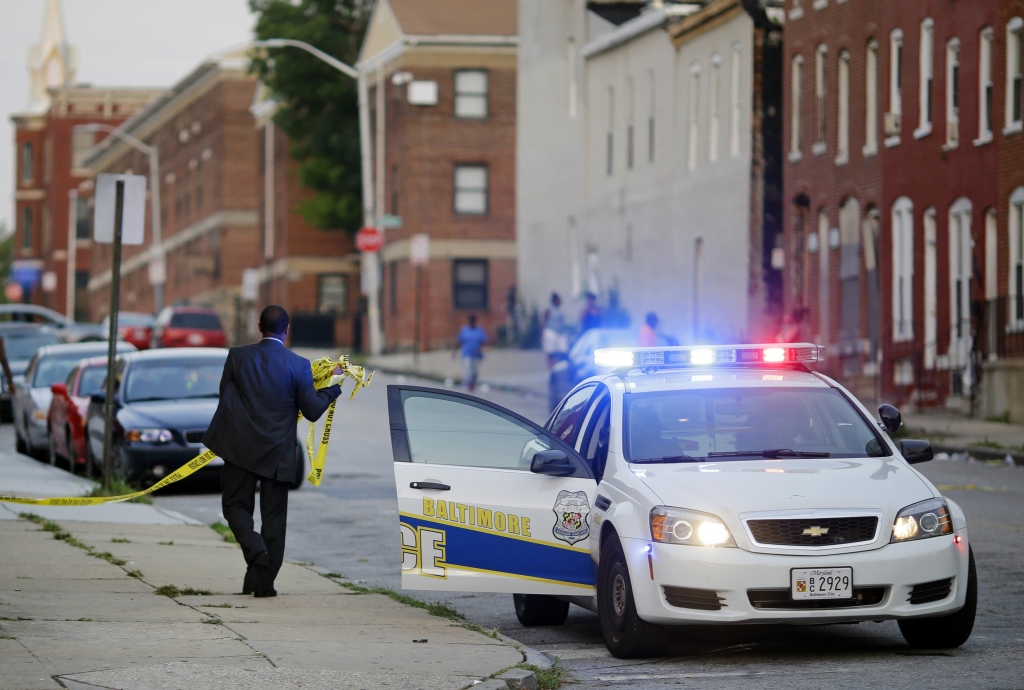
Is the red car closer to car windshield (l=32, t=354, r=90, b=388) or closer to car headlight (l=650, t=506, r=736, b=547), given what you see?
car windshield (l=32, t=354, r=90, b=388)

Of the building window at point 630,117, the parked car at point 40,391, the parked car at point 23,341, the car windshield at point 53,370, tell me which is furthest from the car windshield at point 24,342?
the building window at point 630,117

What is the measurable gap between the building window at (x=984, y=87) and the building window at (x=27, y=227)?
3720 inches

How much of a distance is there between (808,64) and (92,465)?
2250 cm

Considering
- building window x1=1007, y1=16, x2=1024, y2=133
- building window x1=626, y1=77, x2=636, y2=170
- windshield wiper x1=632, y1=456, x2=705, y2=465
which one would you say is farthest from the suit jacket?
building window x1=626, y1=77, x2=636, y2=170

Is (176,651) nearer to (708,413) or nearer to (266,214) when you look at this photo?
(708,413)

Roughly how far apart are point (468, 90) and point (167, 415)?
41259 mm

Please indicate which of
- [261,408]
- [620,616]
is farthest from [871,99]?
[620,616]

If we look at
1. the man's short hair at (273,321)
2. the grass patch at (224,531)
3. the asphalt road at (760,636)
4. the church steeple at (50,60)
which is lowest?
the asphalt road at (760,636)

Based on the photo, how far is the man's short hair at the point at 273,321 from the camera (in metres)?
10.8

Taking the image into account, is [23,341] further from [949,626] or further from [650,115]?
[949,626]

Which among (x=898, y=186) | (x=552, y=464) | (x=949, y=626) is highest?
(x=898, y=186)

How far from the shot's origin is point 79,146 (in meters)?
109

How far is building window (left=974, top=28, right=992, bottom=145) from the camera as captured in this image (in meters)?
30.1

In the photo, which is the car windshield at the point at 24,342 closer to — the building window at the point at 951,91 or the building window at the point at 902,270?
the building window at the point at 902,270
